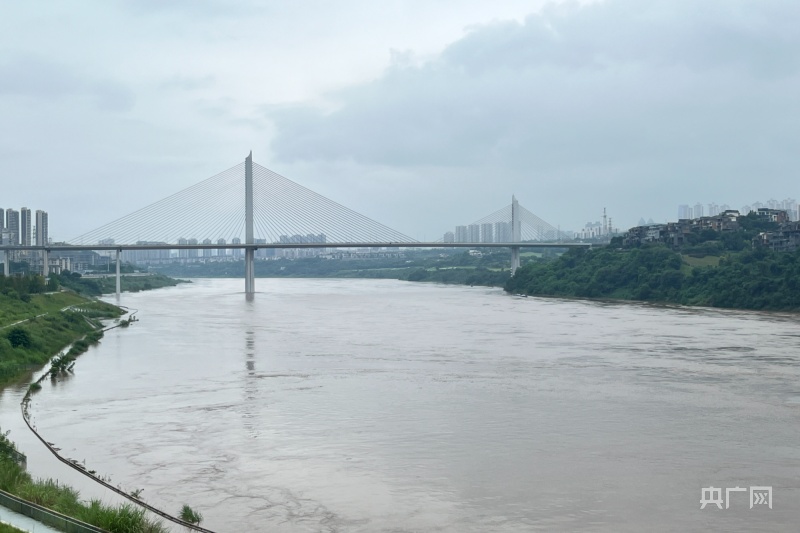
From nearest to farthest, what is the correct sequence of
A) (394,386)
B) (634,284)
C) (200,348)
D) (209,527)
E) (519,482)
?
1. (209,527)
2. (519,482)
3. (394,386)
4. (200,348)
5. (634,284)

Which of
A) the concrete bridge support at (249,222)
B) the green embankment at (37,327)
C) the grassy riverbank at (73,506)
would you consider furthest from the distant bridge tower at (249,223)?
the grassy riverbank at (73,506)

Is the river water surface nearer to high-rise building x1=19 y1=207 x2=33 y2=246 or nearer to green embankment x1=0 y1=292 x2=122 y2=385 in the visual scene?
green embankment x1=0 y1=292 x2=122 y2=385

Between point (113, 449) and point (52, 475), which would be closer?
point (52, 475)

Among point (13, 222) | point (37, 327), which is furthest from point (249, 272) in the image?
point (13, 222)

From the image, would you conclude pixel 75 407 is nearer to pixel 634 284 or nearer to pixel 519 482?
pixel 519 482

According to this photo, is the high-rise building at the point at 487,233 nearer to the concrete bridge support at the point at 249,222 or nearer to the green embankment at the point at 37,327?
the concrete bridge support at the point at 249,222

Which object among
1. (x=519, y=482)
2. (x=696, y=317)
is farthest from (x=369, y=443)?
(x=696, y=317)

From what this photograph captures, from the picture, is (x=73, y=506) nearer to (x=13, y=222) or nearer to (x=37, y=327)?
(x=37, y=327)

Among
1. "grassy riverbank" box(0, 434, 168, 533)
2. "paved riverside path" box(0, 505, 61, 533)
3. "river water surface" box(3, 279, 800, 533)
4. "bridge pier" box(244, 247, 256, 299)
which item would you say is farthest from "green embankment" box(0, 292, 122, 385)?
"bridge pier" box(244, 247, 256, 299)
